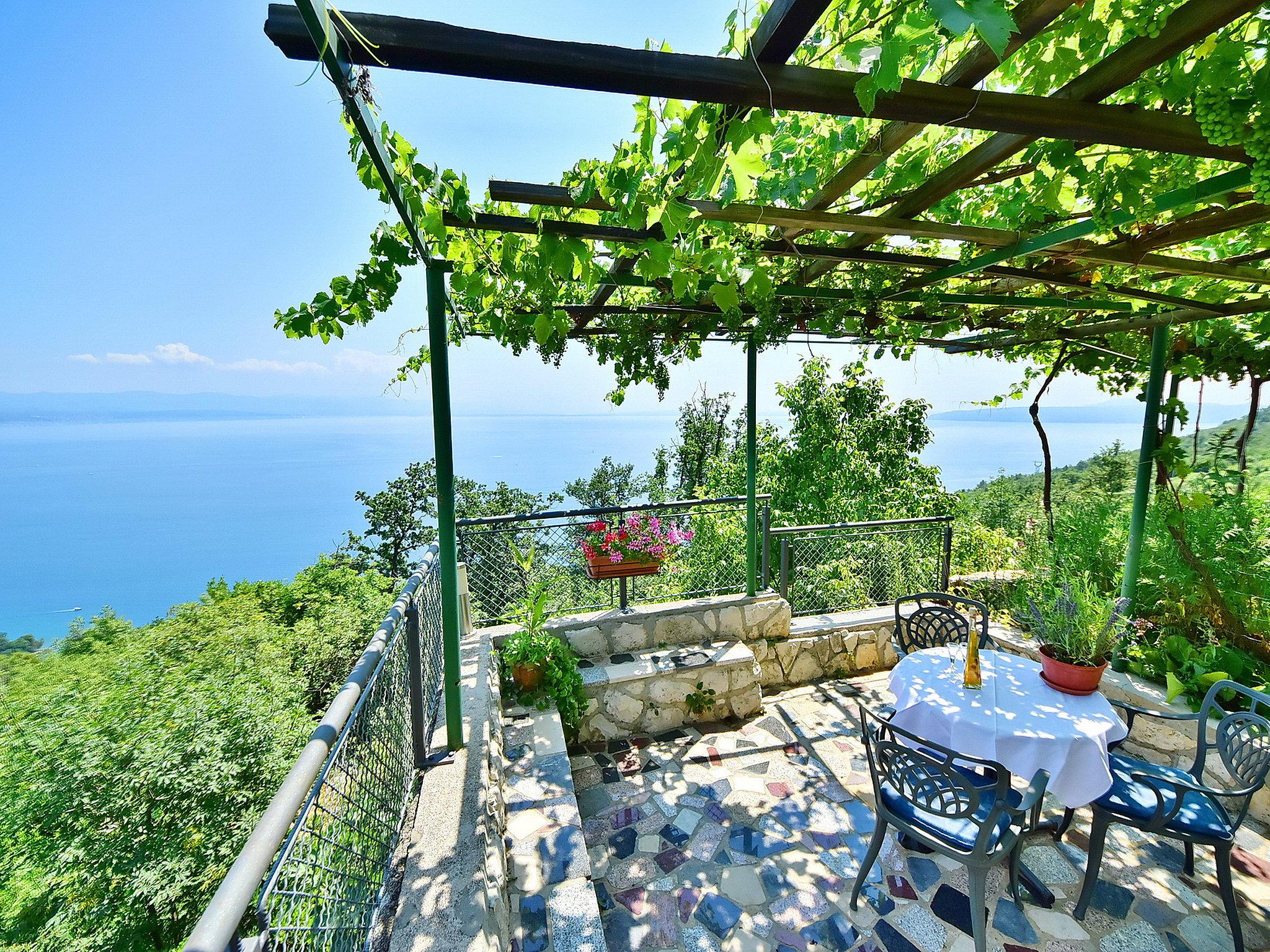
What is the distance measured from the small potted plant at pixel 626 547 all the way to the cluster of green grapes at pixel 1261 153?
3031mm

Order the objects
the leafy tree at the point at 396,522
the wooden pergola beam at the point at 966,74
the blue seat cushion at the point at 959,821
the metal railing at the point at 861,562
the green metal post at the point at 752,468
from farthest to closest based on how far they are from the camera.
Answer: the leafy tree at the point at 396,522 → the metal railing at the point at 861,562 → the green metal post at the point at 752,468 → the blue seat cushion at the point at 959,821 → the wooden pergola beam at the point at 966,74

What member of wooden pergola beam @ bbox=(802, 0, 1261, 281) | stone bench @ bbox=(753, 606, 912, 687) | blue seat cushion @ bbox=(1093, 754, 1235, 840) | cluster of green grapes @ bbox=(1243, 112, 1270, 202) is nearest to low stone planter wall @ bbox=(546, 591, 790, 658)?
stone bench @ bbox=(753, 606, 912, 687)

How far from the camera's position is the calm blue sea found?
10953 mm

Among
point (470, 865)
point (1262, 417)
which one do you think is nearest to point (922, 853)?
point (470, 865)

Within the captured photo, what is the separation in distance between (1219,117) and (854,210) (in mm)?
1136

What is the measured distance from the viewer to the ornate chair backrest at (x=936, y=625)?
3.40m

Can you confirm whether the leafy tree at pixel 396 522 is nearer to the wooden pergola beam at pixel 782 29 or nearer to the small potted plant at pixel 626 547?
the small potted plant at pixel 626 547

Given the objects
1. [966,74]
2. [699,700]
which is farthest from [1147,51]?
[699,700]

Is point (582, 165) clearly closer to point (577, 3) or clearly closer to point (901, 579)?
point (577, 3)

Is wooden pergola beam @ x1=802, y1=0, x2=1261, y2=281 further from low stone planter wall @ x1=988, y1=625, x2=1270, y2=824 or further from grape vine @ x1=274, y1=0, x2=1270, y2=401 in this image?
low stone planter wall @ x1=988, y1=625, x2=1270, y2=824

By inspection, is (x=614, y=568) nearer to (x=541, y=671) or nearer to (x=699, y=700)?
(x=541, y=671)

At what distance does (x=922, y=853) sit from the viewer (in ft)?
8.68

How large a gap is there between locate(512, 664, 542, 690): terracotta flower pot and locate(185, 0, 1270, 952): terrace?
0.36 ft

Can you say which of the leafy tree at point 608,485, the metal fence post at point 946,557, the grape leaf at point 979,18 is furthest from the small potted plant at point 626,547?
the leafy tree at point 608,485
